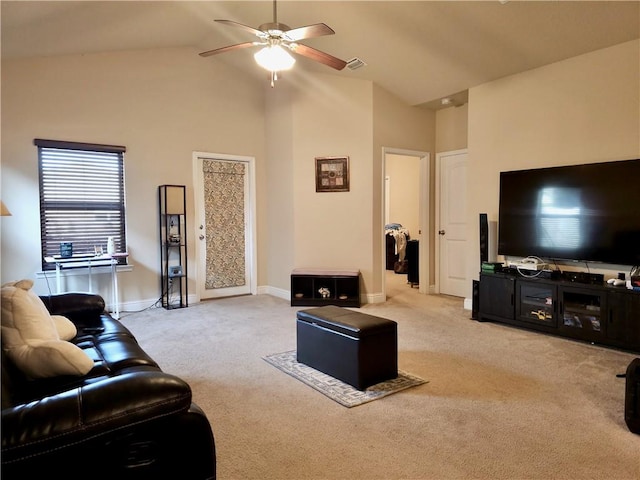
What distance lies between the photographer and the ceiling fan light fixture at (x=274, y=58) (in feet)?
10.6

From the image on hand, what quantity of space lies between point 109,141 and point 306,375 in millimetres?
3946

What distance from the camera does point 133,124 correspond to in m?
5.38

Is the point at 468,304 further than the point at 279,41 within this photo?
Yes

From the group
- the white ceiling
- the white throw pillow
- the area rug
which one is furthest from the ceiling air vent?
the white throw pillow

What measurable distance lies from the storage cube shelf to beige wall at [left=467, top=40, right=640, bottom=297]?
1514mm

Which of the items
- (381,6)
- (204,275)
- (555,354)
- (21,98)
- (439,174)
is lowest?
(555,354)

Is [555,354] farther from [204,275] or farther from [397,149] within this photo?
[204,275]

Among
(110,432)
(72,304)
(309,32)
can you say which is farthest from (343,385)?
(309,32)

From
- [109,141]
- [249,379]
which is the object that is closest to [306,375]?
[249,379]

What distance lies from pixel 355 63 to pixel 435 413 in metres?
4.14

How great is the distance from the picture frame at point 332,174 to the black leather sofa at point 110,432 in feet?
14.9

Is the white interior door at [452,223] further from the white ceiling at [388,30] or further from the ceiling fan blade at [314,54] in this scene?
the ceiling fan blade at [314,54]

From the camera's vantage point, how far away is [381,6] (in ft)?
13.5

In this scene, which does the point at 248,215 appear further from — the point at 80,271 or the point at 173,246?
the point at 80,271
